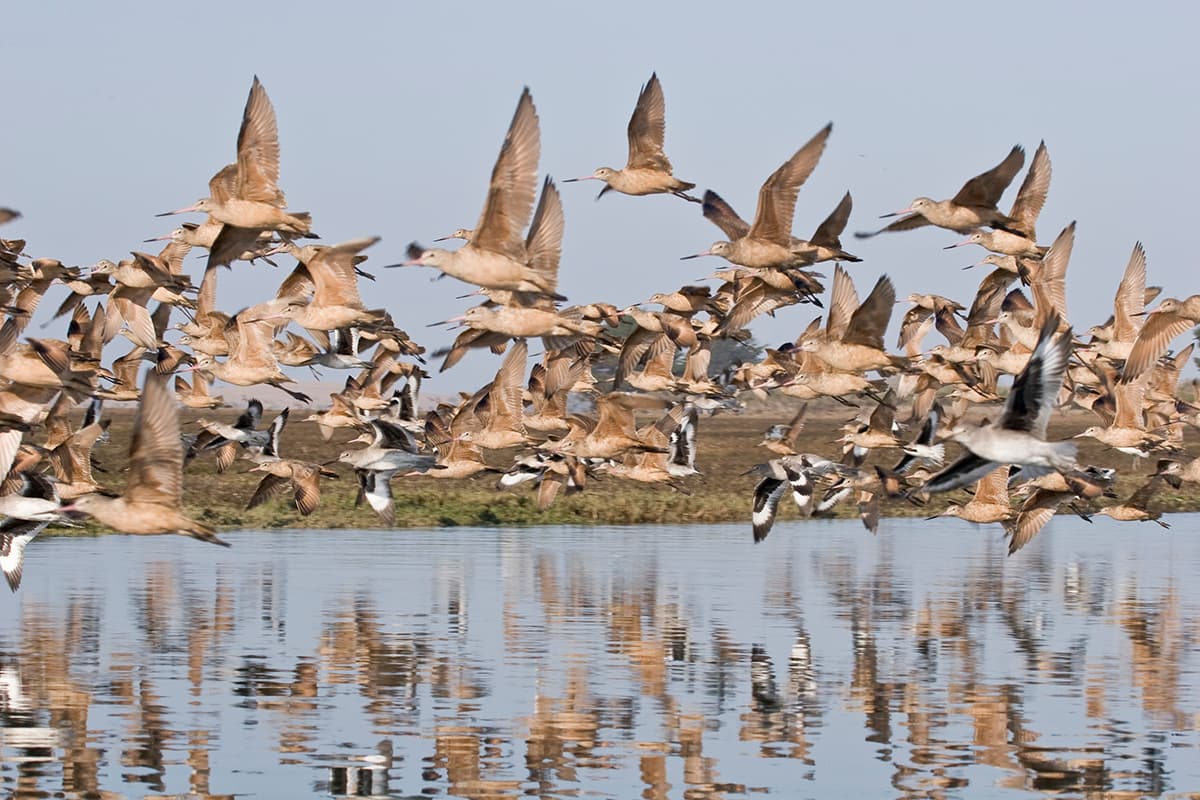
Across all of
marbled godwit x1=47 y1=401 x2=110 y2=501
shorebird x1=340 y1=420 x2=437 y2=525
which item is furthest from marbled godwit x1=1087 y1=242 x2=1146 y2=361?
marbled godwit x1=47 y1=401 x2=110 y2=501

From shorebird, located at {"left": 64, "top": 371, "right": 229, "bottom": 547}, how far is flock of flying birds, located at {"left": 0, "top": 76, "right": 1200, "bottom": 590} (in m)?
0.02

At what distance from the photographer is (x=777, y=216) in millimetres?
21703

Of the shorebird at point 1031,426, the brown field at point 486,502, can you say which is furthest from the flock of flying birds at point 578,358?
the brown field at point 486,502

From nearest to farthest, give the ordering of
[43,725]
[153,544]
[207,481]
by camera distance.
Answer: [43,725] < [153,544] < [207,481]

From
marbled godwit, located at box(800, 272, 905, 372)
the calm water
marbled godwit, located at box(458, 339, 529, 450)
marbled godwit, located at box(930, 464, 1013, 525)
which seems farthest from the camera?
marbled godwit, located at box(458, 339, 529, 450)

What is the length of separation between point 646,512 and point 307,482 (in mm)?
13791

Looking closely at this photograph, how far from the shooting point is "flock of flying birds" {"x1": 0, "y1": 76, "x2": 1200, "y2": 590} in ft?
62.8

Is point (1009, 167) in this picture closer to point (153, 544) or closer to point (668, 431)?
point (668, 431)

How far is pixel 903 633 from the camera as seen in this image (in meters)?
20.9

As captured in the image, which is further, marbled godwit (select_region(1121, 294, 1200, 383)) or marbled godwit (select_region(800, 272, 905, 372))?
marbled godwit (select_region(1121, 294, 1200, 383))

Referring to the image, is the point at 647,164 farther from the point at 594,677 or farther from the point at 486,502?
the point at 486,502

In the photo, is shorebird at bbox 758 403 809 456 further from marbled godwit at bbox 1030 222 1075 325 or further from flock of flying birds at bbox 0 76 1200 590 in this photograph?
marbled godwit at bbox 1030 222 1075 325

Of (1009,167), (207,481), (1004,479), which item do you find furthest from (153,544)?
(1009,167)

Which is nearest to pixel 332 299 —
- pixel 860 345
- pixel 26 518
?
pixel 26 518
